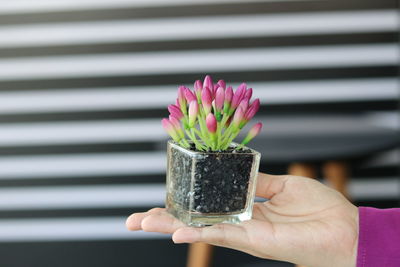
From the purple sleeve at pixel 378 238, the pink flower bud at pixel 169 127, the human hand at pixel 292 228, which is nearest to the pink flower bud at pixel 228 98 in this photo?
the pink flower bud at pixel 169 127

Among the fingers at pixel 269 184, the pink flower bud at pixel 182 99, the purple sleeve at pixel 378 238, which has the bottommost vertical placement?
the purple sleeve at pixel 378 238

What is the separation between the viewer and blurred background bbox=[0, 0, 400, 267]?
8.75 feet

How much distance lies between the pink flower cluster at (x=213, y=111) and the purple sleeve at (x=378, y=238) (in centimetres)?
28

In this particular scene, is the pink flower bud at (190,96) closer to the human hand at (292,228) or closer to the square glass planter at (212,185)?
the square glass planter at (212,185)

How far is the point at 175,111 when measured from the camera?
1120mm

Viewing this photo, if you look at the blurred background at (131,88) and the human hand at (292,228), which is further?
the blurred background at (131,88)

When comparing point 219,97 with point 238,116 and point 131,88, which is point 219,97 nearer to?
point 238,116

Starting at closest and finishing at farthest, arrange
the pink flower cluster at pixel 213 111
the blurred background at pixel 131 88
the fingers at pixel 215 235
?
1. the fingers at pixel 215 235
2. the pink flower cluster at pixel 213 111
3. the blurred background at pixel 131 88

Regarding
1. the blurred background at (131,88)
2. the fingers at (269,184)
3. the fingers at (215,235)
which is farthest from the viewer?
the blurred background at (131,88)

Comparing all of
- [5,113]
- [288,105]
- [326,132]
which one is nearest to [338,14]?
[288,105]

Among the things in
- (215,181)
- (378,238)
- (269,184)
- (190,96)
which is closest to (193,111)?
(190,96)

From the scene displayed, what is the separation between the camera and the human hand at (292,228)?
103 cm

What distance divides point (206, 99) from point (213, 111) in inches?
3.1

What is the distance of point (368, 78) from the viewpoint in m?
2.70
